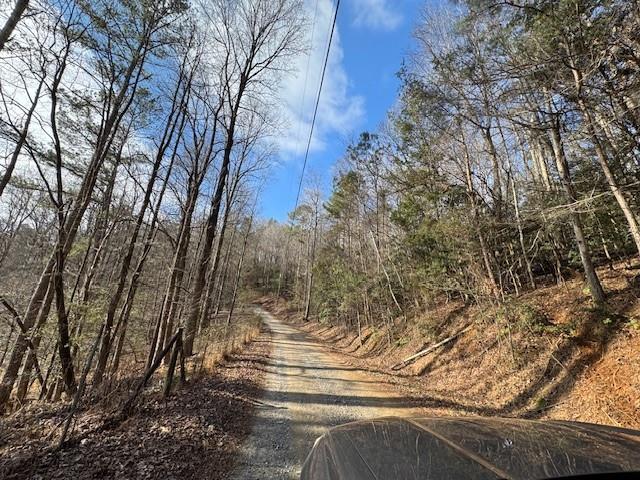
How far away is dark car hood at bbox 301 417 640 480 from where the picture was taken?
1330 millimetres

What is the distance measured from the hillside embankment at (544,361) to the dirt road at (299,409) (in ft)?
3.26

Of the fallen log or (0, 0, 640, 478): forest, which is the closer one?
(0, 0, 640, 478): forest

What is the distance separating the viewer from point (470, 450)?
5.04 feet

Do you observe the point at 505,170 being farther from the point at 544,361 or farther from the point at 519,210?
the point at 544,361

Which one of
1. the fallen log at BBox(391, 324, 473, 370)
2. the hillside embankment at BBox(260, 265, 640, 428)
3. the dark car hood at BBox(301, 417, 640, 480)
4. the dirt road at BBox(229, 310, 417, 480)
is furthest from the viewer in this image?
the fallen log at BBox(391, 324, 473, 370)

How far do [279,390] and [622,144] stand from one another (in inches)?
335

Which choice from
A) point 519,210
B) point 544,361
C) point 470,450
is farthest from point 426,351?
point 470,450

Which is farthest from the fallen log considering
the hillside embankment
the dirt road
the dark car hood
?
the dark car hood

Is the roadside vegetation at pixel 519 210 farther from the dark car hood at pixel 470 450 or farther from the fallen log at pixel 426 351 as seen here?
the dark car hood at pixel 470 450

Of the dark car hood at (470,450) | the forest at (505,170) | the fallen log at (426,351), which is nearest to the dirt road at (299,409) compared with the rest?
the fallen log at (426,351)

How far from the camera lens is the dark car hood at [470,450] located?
1.33 m

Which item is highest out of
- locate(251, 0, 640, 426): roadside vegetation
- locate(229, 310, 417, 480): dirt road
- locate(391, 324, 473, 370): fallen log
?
locate(251, 0, 640, 426): roadside vegetation

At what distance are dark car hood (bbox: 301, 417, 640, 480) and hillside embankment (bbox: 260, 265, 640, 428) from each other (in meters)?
4.14

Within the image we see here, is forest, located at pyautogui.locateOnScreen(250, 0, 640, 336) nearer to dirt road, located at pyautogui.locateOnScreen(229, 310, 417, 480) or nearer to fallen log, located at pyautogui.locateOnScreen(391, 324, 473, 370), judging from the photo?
fallen log, located at pyautogui.locateOnScreen(391, 324, 473, 370)
